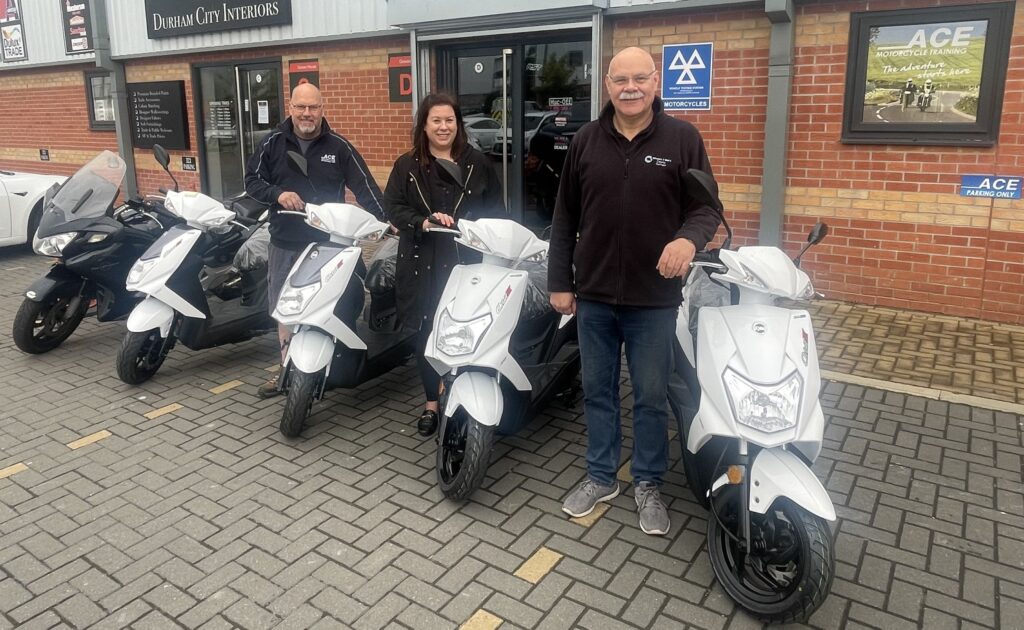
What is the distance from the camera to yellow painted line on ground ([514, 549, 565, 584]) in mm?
3037

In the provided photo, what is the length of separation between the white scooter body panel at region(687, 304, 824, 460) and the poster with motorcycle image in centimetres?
408

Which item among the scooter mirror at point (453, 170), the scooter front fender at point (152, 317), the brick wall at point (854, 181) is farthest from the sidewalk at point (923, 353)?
the scooter front fender at point (152, 317)

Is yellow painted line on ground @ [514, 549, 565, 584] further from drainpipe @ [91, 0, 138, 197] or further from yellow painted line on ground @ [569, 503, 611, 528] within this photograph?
drainpipe @ [91, 0, 138, 197]

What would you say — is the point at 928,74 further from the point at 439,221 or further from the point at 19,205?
the point at 19,205

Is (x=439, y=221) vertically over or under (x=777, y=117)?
under

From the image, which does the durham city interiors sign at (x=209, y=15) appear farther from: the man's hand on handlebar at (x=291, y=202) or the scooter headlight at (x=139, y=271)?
the man's hand on handlebar at (x=291, y=202)

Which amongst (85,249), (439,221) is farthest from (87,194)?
(439,221)

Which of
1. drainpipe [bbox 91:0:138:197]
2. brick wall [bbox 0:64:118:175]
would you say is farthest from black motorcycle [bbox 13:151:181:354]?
brick wall [bbox 0:64:118:175]

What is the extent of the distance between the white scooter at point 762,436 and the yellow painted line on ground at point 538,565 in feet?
2.05

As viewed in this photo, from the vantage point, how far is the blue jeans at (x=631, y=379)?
326cm

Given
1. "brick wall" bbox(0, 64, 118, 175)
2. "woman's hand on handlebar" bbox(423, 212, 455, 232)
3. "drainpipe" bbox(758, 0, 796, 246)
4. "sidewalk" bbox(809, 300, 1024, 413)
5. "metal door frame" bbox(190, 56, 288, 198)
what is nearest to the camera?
"woman's hand on handlebar" bbox(423, 212, 455, 232)

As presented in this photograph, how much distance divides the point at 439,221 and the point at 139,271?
2.35 m

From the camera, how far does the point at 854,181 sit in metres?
6.53

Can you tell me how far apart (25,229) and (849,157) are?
9229 mm
